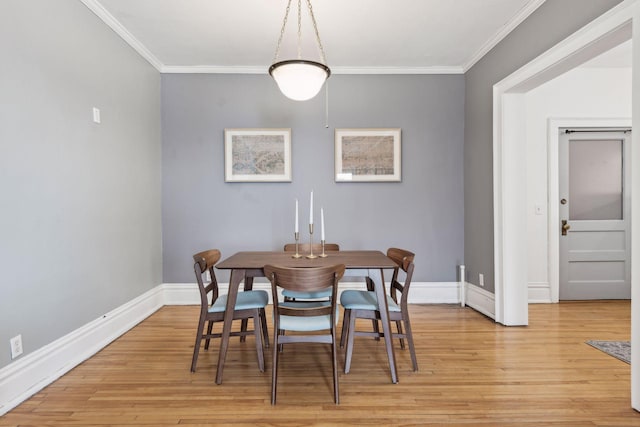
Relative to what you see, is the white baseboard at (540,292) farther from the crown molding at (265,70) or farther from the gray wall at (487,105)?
the crown molding at (265,70)

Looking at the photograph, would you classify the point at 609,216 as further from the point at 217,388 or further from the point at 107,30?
the point at 107,30

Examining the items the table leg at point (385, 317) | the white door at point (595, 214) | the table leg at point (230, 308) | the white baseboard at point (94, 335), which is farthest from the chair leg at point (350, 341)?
the white door at point (595, 214)

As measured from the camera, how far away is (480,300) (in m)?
3.55

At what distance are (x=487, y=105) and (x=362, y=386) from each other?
9.51 ft

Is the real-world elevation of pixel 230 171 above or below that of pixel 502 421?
above

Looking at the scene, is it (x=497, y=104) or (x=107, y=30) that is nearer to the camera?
(x=107, y=30)

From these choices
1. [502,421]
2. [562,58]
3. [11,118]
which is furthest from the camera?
[562,58]

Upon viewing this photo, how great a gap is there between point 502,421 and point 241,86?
374 cm

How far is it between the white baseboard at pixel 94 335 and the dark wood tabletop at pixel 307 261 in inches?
46.6

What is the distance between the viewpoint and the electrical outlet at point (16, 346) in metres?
1.91

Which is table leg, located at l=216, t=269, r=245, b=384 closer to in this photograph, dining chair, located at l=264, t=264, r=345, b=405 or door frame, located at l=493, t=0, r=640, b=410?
dining chair, located at l=264, t=264, r=345, b=405

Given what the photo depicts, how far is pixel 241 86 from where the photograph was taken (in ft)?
12.6

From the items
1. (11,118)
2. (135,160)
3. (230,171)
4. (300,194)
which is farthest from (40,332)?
(300,194)

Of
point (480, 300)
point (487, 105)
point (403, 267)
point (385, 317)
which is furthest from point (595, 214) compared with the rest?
point (385, 317)
